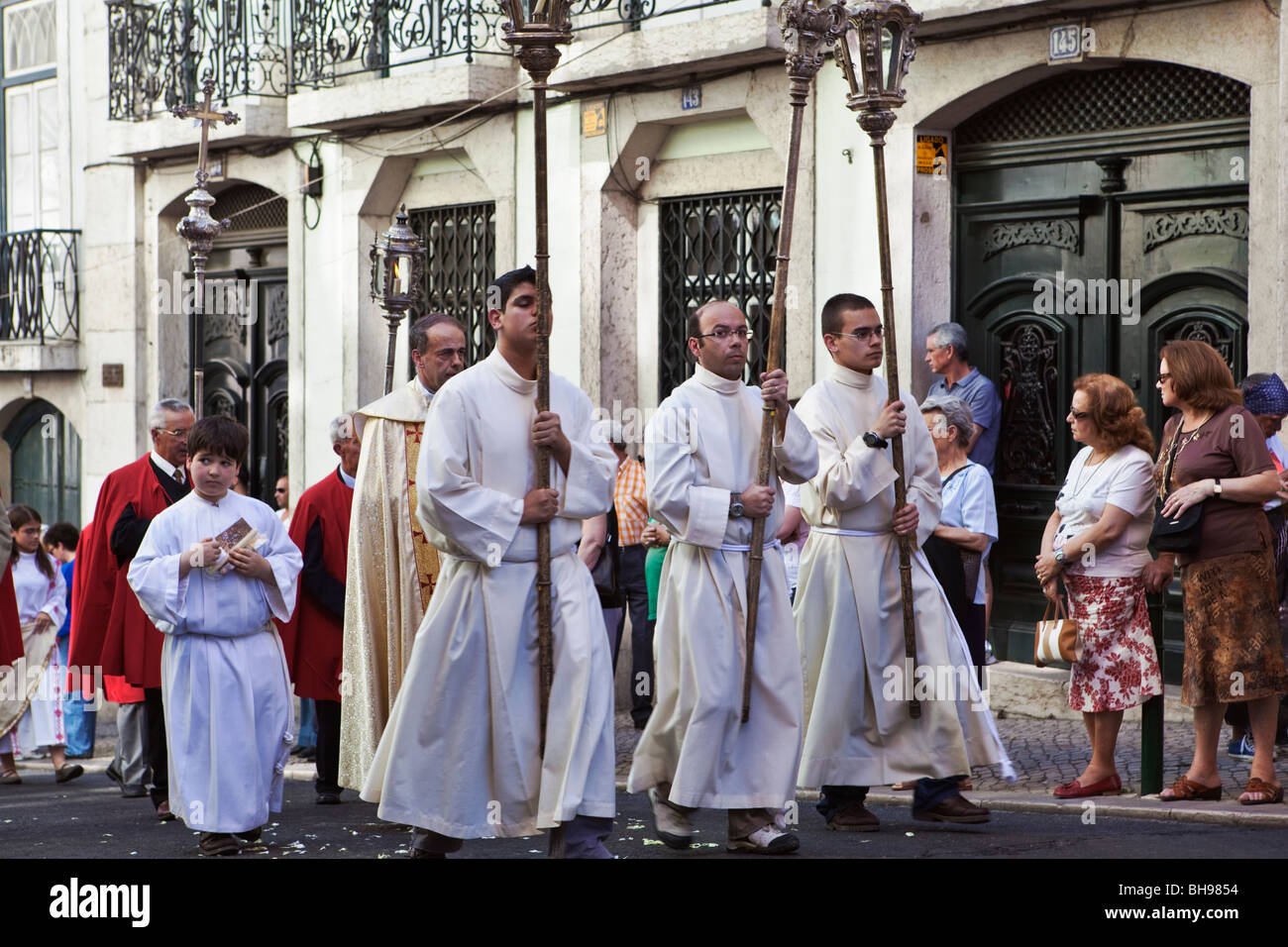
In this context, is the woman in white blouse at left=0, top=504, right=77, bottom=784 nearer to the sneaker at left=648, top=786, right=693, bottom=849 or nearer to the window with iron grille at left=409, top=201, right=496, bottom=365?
the window with iron grille at left=409, top=201, right=496, bottom=365

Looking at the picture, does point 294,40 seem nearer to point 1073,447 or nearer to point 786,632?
point 1073,447

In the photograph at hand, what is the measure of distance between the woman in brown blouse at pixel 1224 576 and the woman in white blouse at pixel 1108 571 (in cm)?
21

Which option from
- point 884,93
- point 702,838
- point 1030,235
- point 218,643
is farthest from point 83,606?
point 1030,235

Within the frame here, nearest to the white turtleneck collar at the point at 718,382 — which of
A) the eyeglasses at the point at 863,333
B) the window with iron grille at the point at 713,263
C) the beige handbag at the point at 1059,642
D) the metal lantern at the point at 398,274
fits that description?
the eyeglasses at the point at 863,333

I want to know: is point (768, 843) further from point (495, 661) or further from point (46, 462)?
point (46, 462)

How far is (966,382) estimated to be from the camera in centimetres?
1127

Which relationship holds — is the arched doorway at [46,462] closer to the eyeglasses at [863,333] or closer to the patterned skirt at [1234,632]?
the eyeglasses at [863,333]

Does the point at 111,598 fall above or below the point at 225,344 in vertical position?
below

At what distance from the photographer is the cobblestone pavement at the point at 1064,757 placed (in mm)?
8625

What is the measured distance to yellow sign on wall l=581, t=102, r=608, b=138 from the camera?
1418 centimetres

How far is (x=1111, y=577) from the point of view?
820 centimetres

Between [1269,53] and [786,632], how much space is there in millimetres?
4783
